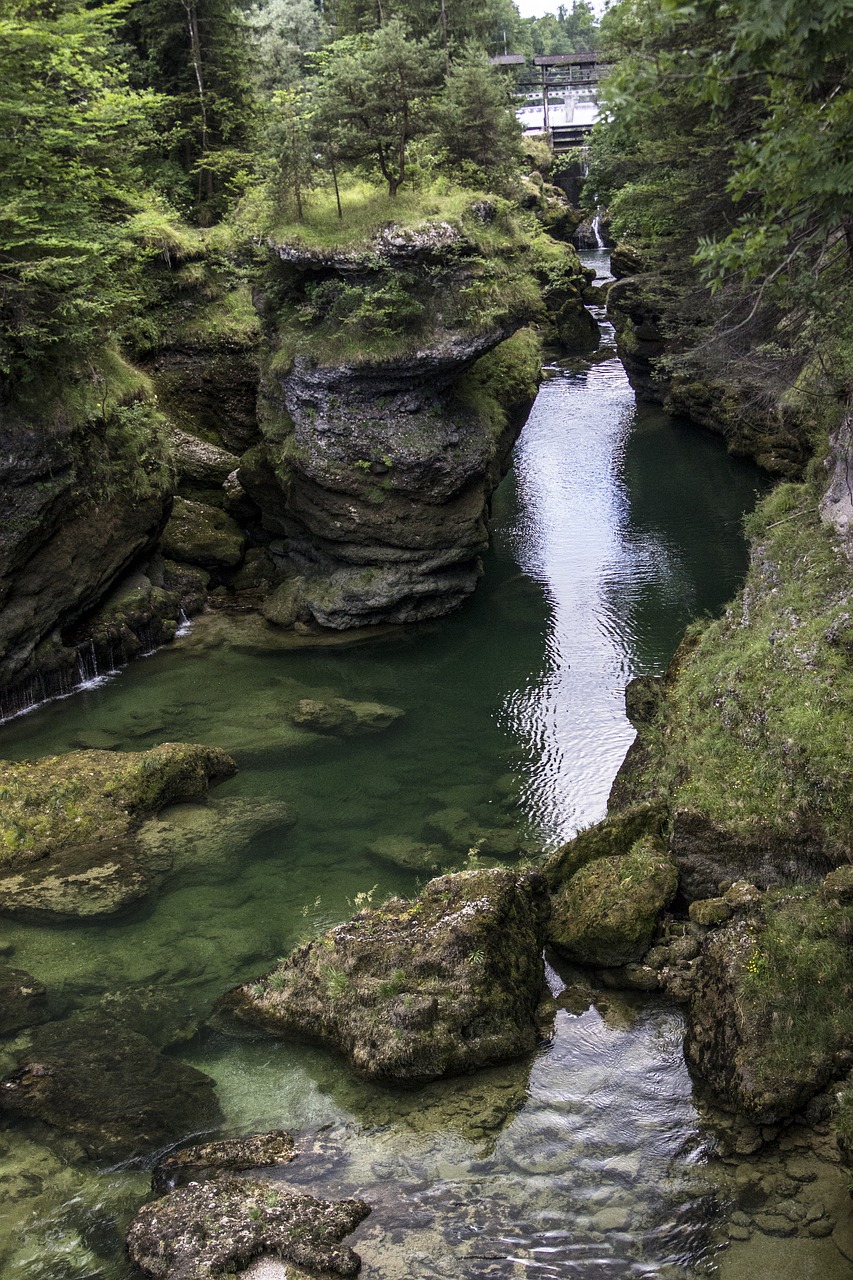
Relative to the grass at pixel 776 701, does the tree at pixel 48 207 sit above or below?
above

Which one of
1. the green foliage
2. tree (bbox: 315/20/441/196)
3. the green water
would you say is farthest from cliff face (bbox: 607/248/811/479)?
the green foliage

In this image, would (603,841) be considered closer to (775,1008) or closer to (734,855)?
(734,855)

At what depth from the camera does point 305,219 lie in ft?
74.4

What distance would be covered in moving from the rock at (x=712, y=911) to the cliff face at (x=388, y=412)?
13.4 m

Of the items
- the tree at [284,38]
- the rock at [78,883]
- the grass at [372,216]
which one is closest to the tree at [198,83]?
the tree at [284,38]

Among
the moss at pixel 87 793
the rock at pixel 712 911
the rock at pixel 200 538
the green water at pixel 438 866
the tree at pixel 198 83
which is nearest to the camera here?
the green water at pixel 438 866

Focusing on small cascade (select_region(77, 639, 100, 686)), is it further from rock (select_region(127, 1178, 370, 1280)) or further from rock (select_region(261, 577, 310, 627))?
rock (select_region(127, 1178, 370, 1280))

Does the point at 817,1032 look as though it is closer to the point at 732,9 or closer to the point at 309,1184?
the point at 309,1184

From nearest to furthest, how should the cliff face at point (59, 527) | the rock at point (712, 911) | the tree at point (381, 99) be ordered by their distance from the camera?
the rock at point (712, 911), the cliff face at point (59, 527), the tree at point (381, 99)

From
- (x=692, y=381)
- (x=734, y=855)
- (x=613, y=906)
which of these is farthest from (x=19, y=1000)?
(x=692, y=381)

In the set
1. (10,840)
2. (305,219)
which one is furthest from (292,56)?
(10,840)

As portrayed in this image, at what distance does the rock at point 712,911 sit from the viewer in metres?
11.0

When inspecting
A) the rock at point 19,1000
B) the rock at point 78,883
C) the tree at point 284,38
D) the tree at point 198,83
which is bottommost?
the rock at point 19,1000

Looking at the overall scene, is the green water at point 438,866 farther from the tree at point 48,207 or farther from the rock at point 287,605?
the tree at point 48,207
